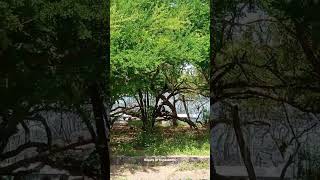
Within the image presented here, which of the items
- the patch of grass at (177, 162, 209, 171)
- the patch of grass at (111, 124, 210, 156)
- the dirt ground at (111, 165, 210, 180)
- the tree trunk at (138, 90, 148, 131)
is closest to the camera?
the dirt ground at (111, 165, 210, 180)

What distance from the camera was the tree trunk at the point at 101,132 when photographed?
346cm

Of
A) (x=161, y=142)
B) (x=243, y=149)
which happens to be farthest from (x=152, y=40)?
(x=243, y=149)

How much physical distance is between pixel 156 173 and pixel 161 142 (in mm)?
1086

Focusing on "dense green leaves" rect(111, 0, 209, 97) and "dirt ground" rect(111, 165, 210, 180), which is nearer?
"dirt ground" rect(111, 165, 210, 180)

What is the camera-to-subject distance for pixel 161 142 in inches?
350

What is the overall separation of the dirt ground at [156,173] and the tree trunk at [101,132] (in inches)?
163

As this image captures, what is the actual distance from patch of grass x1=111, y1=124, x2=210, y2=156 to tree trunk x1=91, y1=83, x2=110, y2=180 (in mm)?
4978

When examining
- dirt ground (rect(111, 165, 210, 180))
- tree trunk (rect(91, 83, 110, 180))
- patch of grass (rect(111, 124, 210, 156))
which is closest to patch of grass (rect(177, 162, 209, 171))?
dirt ground (rect(111, 165, 210, 180))

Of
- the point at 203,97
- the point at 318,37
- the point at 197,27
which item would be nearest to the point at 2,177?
the point at 318,37

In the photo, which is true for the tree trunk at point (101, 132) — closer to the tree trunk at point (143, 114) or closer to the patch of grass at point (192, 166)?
the patch of grass at point (192, 166)

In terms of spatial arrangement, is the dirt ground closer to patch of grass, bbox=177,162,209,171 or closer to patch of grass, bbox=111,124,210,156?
patch of grass, bbox=177,162,209,171

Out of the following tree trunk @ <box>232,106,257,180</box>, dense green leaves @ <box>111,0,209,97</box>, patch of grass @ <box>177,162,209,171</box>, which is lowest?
patch of grass @ <box>177,162,209,171</box>

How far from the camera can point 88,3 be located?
351 cm

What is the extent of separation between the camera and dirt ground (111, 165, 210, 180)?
7547 mm
